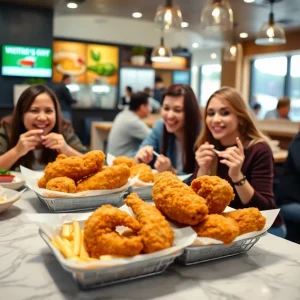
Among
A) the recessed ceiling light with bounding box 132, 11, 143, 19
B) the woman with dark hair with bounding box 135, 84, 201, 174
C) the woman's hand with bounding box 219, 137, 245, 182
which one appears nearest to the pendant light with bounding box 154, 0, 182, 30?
the woman with dark hair with bounding box 135, 84, 201, 174

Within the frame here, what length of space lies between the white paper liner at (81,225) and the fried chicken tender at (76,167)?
0.33 metres

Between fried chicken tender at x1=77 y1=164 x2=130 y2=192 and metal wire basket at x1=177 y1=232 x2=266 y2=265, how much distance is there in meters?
0.52

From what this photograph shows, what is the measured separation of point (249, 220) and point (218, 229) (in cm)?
12

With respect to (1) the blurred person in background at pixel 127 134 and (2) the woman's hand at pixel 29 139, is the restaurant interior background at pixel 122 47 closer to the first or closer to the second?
(1) the blurred person in background at pixel 127 134

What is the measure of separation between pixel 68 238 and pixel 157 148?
1.99 metres

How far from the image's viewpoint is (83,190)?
144cm

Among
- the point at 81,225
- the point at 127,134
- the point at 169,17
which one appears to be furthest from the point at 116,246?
the point at 127,134

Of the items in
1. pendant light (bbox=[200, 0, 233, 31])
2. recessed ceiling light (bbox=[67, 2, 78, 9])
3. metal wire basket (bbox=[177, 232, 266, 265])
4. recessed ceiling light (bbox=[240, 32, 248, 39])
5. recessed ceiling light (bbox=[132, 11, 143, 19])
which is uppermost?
recessed ceiling light (bbox=[240, 32, 248, 39])

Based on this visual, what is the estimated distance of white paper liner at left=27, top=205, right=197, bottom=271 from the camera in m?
0.83

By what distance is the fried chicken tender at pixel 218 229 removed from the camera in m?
0.99

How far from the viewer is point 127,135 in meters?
4.53

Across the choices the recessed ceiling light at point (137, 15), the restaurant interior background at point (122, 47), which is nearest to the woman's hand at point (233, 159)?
the restaurant interior background at point (122, 47)

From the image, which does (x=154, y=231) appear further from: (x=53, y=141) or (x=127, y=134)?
(x=127, y=134)

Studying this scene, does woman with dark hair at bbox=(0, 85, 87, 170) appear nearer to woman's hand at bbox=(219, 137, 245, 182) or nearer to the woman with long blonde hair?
the woman with long blonde hair
